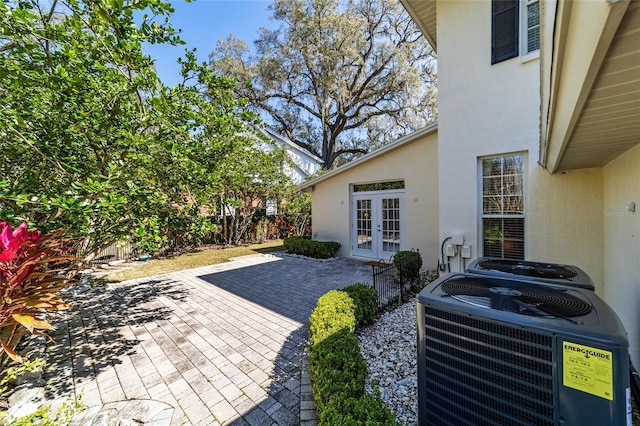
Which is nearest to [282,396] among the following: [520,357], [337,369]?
[337,369]

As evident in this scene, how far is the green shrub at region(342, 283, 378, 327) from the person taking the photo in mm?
4352

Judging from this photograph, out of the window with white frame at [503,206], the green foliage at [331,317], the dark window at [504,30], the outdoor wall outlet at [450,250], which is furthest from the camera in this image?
the outdoor wall outlet at [450,250]

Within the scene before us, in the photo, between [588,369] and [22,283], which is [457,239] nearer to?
[588,369]

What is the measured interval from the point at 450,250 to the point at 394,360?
3.16m

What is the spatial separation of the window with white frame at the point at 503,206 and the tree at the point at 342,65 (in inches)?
552

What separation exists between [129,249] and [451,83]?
1217 centimetres

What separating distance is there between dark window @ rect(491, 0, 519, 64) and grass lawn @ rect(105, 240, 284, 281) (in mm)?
9906

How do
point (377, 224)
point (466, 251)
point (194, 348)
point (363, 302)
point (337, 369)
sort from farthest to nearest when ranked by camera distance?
point (377, 224) < point (466, 251) < point (363, 302) < point (194, 348) < point (337, 369)

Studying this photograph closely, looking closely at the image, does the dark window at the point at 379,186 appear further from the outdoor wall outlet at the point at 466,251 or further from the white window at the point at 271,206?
the white window at the point at 271,206

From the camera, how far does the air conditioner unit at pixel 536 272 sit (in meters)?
2.53

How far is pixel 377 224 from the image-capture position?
9.72 metres

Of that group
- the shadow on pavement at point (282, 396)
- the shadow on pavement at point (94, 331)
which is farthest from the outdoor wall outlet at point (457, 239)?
the shadow on pavement at point (94, 331)

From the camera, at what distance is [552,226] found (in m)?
4.93

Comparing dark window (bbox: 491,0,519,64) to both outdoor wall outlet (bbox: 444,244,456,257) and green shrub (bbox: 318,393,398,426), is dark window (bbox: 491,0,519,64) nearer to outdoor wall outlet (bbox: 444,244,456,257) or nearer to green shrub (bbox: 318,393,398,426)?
outdoor wall outlet (bbox: 444,244,456,257)
